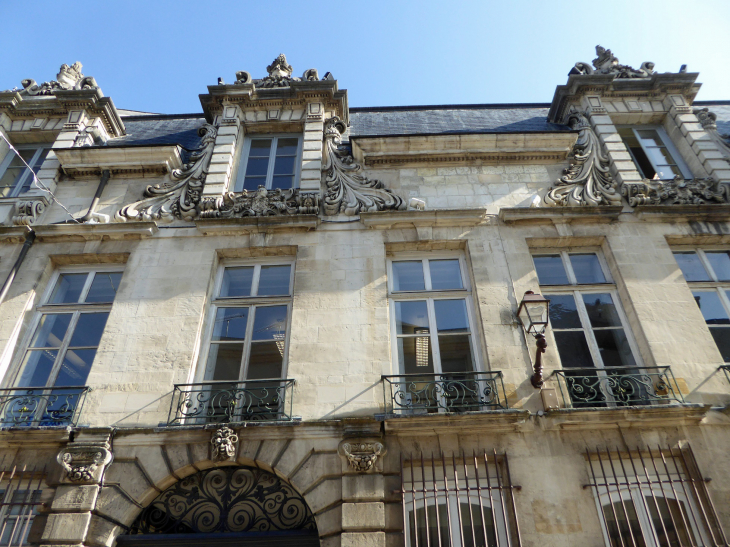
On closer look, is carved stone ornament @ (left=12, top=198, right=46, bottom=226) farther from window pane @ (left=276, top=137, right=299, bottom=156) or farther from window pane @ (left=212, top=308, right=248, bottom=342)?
window pane @ (left=276, top=137, right=299, bottom=156)

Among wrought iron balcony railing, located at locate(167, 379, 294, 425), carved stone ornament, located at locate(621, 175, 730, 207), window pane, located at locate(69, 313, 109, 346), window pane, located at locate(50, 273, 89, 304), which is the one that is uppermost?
carved stone ornament, located at locate(621, 175, 730, 207)

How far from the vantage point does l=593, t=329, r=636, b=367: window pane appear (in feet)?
23.3

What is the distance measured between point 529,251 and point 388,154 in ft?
10.1

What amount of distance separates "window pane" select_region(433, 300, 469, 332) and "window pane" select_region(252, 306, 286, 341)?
217 cm

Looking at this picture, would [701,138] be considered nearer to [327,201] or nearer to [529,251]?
[529,251]

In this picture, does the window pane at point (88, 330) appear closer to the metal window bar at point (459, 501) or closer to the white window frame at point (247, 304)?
the white window frame at point (247, 304)

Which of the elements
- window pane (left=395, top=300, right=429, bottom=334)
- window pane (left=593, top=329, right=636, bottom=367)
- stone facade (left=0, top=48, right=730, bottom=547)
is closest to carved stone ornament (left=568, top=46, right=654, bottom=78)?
stone facade (left=0, top=48, right=730, bottom=547)

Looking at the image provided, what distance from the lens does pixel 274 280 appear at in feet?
26.9

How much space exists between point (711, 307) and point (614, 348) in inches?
66.1

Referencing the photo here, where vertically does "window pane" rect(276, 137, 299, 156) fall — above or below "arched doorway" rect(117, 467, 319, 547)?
above

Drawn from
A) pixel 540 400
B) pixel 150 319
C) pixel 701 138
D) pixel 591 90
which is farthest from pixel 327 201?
pixel 701 138

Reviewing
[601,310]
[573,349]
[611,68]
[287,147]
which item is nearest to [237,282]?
[287,147]

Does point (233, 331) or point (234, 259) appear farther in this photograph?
point (234, 259)

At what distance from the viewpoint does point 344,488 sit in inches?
229
